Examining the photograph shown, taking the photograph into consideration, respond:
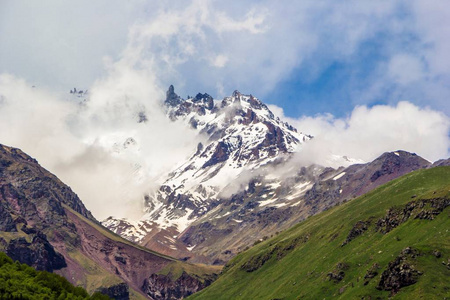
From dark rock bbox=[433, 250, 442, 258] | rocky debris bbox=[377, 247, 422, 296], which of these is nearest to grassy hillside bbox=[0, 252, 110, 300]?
rocky debris bbox=[377, 247, 422, 296]

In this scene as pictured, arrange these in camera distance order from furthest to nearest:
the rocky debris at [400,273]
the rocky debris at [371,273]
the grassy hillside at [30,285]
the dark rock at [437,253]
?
the rocky debris at [371,273] < the dark rock at [437,253] < the rocky debris at [400,273] < the grassy hillside at [30,285]

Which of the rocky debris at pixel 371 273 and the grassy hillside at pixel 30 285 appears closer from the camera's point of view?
the grassy hillside at pixel 30 285

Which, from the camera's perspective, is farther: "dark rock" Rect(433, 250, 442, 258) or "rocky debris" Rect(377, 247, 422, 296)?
"dark rock" Rect(433, 250, 442, 258)

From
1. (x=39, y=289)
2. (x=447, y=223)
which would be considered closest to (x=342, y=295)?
(x=447, y=223)

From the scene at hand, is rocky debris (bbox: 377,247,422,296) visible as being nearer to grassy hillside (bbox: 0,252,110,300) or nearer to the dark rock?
the dark rock

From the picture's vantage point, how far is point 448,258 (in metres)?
170

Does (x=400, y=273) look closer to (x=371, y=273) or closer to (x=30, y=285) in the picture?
(x=371, y=273)

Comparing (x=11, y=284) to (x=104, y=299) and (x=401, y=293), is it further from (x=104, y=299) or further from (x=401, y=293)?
(x=401, y=293)

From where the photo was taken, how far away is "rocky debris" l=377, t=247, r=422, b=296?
16812 centimetres

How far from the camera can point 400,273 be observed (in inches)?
6747

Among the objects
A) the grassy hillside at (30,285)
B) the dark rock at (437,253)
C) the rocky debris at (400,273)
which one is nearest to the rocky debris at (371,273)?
the rocky debris at (400,273)

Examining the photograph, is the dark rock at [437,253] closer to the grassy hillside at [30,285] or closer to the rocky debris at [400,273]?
the rocky debris at [400,273]

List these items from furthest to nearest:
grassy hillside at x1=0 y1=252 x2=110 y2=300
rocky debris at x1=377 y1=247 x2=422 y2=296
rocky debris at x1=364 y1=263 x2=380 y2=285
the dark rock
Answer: rocky debris at x1=364 y1=263 x2=380 y2=285, the dark rock, rocky debris at x1=377 y1=247 x2=422 y2=296, grassy hillside at x1=0 y1=252 x2=110 y2=300

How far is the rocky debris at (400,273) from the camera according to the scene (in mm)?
168125
